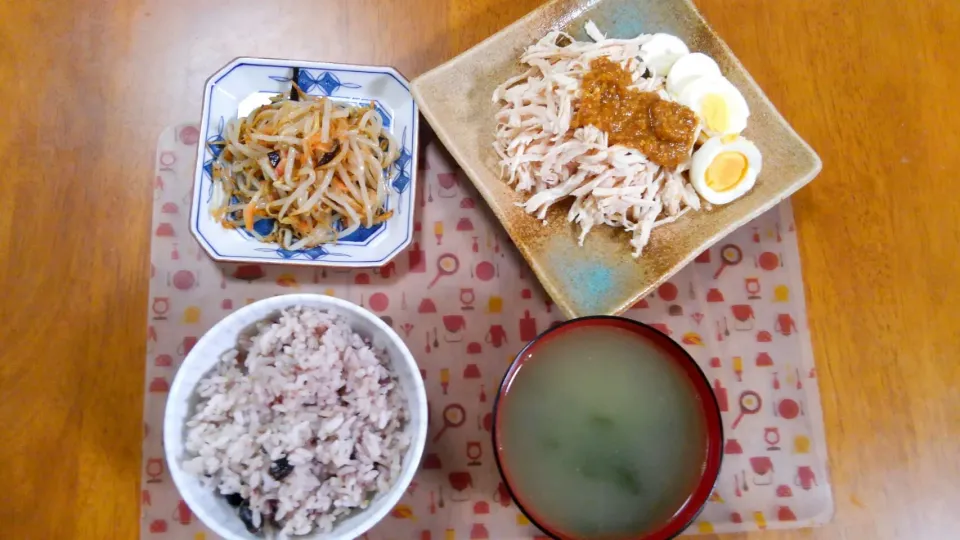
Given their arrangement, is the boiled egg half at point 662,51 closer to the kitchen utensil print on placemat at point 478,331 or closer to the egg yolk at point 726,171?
the egg yolk at point 726,171

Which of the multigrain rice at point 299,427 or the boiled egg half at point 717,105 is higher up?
the boiled egg half at point 717,105

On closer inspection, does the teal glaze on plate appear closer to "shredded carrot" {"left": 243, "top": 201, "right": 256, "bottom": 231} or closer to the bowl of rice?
the bowl of rice

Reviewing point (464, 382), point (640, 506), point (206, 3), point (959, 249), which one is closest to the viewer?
point (640, 506)

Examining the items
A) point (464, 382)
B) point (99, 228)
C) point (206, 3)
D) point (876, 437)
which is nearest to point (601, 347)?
point (464, 382)

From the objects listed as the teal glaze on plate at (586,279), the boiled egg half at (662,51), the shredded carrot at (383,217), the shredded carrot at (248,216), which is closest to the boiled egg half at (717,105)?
the boiled egg half at (662,51)

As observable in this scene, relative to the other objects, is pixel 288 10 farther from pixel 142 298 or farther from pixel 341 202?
pixel 142 298

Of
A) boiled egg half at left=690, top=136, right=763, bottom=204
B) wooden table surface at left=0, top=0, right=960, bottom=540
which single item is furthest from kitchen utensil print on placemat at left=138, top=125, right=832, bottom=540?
boiled egg half at left=690, top=136, right=763, bottom=204

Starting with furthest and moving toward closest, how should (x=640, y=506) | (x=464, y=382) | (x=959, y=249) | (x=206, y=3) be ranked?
(x=206, y=3) → (x=959, y=249) → (x=464, y=382) → (x=640, y=506)
